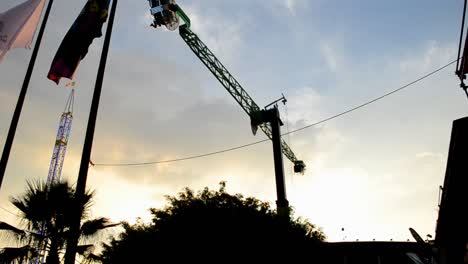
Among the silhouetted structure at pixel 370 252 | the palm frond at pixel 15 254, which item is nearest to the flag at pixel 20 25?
the palm frond at pixel 15 254

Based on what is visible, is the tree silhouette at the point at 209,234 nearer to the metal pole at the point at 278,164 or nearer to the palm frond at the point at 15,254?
the palm frond at the point at 15,254

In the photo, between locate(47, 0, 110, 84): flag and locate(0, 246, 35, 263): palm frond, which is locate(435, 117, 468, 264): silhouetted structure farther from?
locate(0, 246, 35, 263): palm frond

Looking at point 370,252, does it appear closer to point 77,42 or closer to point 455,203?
point 455,203

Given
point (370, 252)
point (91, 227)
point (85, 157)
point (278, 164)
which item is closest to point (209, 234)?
point (91, 227)

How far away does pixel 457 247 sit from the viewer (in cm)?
752

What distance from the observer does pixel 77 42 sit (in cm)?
1018

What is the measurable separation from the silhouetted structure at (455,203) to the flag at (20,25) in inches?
491

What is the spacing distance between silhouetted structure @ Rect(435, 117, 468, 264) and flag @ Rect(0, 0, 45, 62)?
40.9 feet

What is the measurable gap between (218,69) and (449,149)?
3591 cm

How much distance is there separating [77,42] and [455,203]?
11091 mm

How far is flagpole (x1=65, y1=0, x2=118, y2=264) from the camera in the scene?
631 centimetres

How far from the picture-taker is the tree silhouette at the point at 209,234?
44.7 feet

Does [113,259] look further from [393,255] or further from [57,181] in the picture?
[393,255]

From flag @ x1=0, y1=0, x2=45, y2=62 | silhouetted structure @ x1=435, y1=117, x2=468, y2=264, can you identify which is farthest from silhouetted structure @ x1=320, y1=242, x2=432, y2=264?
flag @ x1=0, y1=0, x2=45, y2=62
